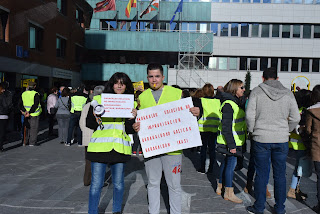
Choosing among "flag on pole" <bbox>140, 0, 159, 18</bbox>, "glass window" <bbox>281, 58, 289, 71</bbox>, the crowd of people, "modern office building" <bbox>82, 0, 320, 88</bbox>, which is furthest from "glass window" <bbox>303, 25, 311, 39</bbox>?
the crowd of people

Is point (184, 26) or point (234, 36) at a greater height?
point (184, 26)

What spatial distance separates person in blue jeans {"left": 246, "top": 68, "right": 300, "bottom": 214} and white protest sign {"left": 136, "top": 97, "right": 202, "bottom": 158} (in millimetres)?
1108

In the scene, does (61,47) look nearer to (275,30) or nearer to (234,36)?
(234,36)

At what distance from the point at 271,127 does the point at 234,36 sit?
29057 millimetres

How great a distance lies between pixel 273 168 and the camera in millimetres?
4484

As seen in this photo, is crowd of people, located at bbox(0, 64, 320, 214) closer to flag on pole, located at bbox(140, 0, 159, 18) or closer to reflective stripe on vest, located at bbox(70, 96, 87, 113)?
reflective stripe on vest, located at bbox(70, 96, 87, 113)

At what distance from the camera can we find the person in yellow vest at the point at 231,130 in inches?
193

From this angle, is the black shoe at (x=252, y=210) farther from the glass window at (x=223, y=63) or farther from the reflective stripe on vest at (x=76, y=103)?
the glass window at (x=223, y=63)

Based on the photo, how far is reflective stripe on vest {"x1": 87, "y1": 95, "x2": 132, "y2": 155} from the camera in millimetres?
3775

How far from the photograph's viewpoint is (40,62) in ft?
64.3

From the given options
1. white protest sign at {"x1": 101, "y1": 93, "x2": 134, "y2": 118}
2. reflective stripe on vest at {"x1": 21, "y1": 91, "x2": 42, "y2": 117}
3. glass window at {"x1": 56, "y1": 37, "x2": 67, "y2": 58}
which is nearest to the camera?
white protest sign at {"x1": 101, "y1": 93, "x2": 134, "y2": 118}

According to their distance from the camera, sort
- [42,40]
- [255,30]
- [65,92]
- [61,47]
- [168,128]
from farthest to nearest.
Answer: [255,30] < [61,47] < [42,40] < [65,92] < [168,128]

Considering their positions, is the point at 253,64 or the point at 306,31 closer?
the point at 306,31

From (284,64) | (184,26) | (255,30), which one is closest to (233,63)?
(255,30)
